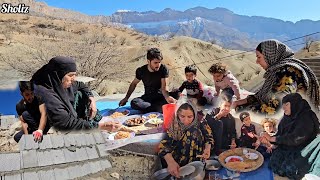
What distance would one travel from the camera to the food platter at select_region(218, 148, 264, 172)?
345 cm

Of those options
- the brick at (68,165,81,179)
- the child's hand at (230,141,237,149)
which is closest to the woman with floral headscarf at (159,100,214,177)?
the child's hand at (230,141,237,149)

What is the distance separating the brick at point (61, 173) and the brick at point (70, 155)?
0.10 metres

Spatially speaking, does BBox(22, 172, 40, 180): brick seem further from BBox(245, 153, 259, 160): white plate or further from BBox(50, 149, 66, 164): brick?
BBox(245, 153, 259, 160): white plate

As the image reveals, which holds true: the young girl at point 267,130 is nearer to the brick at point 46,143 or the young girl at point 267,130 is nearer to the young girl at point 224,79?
the young girl at point 224,79

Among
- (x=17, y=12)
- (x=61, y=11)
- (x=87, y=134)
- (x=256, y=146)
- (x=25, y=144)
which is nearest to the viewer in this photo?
(x=25, y=144)

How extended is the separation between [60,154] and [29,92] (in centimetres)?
117

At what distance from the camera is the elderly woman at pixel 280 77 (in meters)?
3.39

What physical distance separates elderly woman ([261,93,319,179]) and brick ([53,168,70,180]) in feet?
5.93

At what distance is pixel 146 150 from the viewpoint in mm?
4047

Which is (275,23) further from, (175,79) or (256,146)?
(256,146)

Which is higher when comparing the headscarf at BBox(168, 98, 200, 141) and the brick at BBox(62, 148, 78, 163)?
the headscarf at BBox(168, 98, 200, 141)

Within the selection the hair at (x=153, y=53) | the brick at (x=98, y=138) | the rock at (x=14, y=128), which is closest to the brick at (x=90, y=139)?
the brick at (x=98, y=138)

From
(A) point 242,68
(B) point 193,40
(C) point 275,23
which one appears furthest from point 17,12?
(C) point 275,23

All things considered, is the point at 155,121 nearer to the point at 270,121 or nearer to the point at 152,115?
the point at 152,115
